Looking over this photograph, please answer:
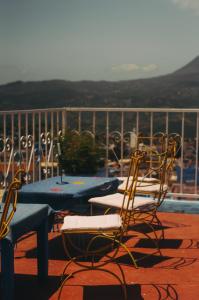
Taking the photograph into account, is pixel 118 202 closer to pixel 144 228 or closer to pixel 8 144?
pixel 144 228

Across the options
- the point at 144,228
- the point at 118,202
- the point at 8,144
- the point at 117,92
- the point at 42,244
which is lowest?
the point at 144,228

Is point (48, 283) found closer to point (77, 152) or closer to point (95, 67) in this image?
point (77, 152)

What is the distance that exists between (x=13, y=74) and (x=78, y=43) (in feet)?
15.0

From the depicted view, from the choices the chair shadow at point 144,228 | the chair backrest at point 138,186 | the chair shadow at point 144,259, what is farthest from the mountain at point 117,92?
the chair shadow at point 144,259

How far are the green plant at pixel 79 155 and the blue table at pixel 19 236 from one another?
7.27ft

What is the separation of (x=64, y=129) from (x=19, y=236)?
341cm

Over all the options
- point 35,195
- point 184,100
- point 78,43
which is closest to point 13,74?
point 78,43

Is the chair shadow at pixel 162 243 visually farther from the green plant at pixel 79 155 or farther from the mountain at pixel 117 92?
the mountain at pixel 117 92

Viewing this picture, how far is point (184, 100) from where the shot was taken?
2375cm

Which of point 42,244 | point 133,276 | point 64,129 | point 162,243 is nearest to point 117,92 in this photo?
point 64,129

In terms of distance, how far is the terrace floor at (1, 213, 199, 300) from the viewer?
121 inches

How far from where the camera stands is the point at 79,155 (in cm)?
533

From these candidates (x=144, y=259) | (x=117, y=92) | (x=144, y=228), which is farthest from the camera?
(x=117, y=92)

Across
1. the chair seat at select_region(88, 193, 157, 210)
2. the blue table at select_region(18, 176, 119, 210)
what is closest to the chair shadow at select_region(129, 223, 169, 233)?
the blue table at select_region(18, 176, 119, 210)
